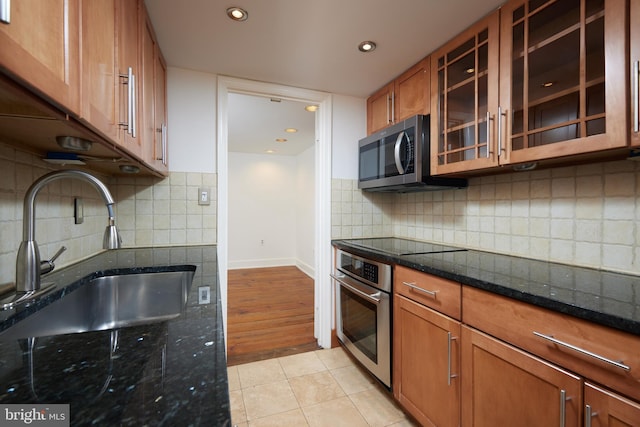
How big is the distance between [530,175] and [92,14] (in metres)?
1.96

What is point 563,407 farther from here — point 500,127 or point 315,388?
point 315,388

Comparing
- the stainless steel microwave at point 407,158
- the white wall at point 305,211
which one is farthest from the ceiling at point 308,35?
the white wall at point 305,211

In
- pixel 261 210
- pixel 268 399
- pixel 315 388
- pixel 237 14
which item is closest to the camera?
pixel 237 14

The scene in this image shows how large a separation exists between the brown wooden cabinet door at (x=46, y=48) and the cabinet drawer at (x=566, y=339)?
1410 mm

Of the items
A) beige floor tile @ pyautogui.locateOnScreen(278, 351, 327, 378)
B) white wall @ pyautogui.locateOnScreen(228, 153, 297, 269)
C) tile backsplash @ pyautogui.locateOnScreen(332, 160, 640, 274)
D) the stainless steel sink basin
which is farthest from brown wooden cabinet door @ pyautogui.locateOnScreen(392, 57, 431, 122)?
white wall @ pyautogui.locateOnScreen(228, 153, 297, 269)

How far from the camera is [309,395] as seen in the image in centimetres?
174

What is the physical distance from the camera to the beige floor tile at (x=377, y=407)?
1.55m

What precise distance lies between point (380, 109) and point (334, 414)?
2.16m

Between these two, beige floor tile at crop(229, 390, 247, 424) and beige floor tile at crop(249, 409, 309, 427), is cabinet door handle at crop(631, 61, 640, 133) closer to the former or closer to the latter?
beige floor tile at crop(249, 409, 309, 427)

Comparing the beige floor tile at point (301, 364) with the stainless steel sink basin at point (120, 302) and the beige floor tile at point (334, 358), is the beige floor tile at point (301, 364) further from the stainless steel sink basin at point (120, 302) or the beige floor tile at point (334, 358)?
the stainless steel sink basin at point (120, 302)

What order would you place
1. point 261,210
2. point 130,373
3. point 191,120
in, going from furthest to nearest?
point 261,210, point 191,120, point 130,373

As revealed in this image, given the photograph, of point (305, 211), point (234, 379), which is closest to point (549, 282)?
point (234, 379)

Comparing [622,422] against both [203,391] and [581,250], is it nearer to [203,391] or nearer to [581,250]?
[581,250]

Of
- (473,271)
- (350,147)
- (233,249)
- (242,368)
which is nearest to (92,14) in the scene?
(473,271)
